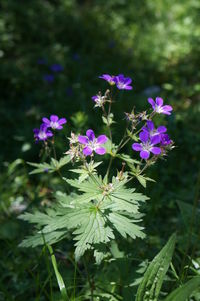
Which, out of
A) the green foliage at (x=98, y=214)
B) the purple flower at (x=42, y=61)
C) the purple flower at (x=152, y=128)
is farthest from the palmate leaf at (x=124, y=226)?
the purple flower at (x=42, y=61)

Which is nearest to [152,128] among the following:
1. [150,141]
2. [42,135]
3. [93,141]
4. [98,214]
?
[150,141]

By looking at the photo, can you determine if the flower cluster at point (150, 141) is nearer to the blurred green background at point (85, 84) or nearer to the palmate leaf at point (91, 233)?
the palmate leaf at point (91, 233)

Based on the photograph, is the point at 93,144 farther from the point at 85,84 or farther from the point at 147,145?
the point at 85,84

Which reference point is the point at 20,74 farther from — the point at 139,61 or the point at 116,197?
the point at 116,197

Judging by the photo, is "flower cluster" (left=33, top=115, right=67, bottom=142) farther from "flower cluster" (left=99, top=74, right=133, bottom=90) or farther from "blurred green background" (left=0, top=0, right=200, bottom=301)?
"blurred green background" (left=0, top=0, right=200, bottom=301)

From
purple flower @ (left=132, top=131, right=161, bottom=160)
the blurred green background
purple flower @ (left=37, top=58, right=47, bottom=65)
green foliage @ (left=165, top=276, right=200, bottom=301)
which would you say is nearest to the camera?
green foliage @ (left=165, top=276, right=200, bottom=301)

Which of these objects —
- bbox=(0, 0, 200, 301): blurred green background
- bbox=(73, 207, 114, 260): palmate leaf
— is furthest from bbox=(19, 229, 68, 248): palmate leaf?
bbox=(0, 0, 200, 301): blurred green background
